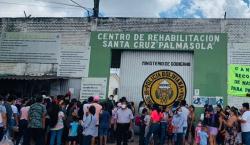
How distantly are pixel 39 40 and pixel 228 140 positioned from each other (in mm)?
10088

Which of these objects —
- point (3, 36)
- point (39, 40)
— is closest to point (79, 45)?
point (39, 40)

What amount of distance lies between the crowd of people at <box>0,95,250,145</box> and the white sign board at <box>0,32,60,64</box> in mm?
4959

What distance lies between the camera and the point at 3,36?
19641 millimetres

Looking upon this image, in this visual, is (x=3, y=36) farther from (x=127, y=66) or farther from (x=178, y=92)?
(x=178, y=92)

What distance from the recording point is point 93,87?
18.2 metres

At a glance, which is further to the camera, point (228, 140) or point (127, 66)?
point (127, 66)

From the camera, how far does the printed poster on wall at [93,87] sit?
18.2 metres

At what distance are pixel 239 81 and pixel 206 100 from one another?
5.40ft

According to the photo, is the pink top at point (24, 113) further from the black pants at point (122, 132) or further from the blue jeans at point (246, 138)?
the blue jeans at point (246, 138)

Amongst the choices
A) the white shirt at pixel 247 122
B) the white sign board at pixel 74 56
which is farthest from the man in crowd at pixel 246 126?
the white sign board at pixel 74 56

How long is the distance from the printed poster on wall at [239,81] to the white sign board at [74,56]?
6.58 m

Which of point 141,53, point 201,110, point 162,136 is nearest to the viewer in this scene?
point 162,136

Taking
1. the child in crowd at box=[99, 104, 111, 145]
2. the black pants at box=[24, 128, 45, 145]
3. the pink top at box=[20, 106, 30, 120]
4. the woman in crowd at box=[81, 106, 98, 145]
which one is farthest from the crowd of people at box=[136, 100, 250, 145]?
the pink top at box=[20, 106, 30, 120]

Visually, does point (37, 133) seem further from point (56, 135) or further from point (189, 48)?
point (189, 48)
